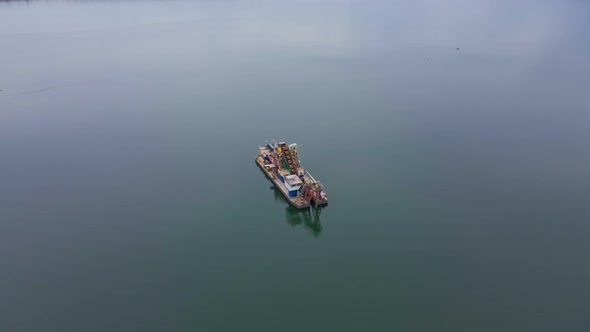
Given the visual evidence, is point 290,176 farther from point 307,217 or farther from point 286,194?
point 307,217

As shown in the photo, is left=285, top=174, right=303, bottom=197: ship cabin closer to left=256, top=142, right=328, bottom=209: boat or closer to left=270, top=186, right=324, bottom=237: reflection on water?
left=256, top=142, right=328, bottom=209: boat

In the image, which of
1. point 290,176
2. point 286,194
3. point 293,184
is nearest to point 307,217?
point 286,194

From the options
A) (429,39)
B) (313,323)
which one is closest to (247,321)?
(313,323)

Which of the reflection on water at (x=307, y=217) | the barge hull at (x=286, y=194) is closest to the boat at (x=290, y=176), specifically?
the barge hull at (x=286, y=194)

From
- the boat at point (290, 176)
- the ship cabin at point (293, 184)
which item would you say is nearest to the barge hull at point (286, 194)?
the boat at point (290, 176)

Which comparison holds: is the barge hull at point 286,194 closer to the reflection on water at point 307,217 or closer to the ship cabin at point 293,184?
the ship cabin at point 293,184

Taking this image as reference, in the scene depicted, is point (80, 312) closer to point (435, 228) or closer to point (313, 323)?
point (313, 323)

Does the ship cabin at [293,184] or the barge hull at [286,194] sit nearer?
the barge hull at [286,194]

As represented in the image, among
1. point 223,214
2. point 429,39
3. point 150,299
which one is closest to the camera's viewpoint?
point 150,299

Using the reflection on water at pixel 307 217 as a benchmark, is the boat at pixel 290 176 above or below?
above
